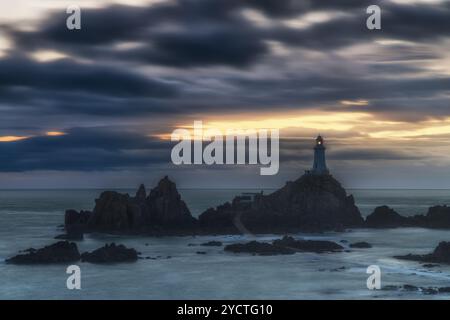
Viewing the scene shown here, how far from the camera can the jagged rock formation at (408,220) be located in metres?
139

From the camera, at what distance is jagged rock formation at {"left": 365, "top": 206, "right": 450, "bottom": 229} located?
454ft

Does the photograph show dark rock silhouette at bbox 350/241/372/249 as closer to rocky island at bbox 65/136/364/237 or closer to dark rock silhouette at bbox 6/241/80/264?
rocky island at bbox 65/136/364/237

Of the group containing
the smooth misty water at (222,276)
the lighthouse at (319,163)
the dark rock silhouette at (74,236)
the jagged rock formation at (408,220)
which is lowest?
the smooth misty water at (222,276)

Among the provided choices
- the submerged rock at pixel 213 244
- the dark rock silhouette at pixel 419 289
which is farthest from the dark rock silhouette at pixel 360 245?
the dark rock silhouette at pixel 419 289

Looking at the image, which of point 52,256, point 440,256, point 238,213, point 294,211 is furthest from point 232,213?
point 440,256

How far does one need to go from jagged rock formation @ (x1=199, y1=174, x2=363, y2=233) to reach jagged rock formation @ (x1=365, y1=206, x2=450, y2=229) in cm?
393

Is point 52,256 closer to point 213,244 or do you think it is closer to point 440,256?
point 213,244

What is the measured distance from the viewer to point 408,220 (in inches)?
5630

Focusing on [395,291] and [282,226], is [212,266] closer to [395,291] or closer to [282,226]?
[395,291]

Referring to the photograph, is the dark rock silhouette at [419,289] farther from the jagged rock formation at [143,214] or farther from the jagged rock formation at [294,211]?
the jagged rock formation at [143,214]

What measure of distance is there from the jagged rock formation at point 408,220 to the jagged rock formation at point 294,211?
12.9 feet
